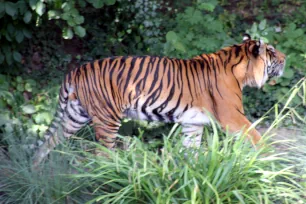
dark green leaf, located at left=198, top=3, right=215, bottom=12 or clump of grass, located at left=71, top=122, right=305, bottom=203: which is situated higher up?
dark green leaf, located at left=198, top=3, right=215, bottom=12

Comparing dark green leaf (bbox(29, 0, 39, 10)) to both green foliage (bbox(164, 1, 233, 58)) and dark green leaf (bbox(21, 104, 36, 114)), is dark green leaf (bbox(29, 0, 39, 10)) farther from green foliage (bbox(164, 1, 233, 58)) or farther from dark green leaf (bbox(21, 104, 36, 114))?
green foliage (bbox(164, 1, 233, 58))

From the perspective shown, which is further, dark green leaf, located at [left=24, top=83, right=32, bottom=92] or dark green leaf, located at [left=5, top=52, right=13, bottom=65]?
dark green leaf, located at [left=24, top=83, right=32, bottom=92]

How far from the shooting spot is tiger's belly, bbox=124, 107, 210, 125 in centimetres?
689

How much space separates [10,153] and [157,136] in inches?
97.1

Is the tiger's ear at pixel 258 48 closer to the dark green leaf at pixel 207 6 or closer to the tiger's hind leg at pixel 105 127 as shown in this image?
the dark green leaf at pixel 207 6

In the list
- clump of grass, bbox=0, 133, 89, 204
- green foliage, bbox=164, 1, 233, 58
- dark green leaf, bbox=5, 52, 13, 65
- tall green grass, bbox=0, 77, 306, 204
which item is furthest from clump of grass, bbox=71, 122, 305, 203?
dark green leaf, bbox=5, 52, 13, 65

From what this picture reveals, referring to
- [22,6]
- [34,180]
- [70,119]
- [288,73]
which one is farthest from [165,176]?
[288,73]

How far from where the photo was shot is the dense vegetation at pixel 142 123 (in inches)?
194

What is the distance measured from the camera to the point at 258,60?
7.16m

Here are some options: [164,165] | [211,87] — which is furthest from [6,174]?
[211,87]

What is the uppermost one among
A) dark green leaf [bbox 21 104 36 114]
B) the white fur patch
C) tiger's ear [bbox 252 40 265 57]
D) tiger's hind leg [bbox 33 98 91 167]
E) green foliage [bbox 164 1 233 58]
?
green foliage [bbox 164 1 233 58]

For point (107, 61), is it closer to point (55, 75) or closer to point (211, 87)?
point (211, 87)

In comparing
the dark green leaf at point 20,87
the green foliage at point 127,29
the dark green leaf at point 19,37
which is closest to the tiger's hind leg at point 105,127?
the dark green leaf at point 19,37

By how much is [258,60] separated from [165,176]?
259 centimetres
